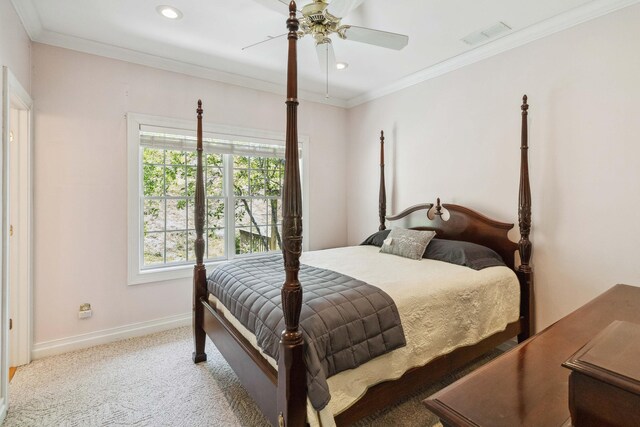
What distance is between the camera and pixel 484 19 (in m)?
2.49

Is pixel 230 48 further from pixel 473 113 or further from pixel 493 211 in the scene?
pixel 493 211

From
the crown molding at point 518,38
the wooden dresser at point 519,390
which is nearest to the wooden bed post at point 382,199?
the crown molding at point 518,38

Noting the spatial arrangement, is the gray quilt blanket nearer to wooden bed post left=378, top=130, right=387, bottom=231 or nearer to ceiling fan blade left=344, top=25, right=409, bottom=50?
ceiling fan blade left=344, top=25, right=409, bottom=50

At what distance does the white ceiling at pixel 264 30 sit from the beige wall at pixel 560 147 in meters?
0.16

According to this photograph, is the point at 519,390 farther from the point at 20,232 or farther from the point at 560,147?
the point at 20,232

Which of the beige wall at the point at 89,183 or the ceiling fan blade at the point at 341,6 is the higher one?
the ceiling fan blade at the point at 341,6

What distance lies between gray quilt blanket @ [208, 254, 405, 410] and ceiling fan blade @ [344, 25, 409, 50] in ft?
5.60

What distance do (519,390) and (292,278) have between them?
2.89 feet

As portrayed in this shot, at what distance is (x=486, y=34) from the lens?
2.73 metres

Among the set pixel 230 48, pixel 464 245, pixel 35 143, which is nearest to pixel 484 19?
pixel 464 245

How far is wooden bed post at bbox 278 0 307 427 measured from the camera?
4.45 feet

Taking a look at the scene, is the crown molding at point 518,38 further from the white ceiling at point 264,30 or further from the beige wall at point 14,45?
the beige wall at point 14,45

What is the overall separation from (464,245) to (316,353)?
76.2 inches

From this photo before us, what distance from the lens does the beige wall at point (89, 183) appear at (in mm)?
2736
